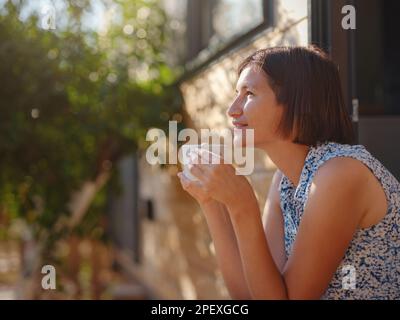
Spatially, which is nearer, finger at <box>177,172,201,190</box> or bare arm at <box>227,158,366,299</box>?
bare arm at <box>227,158,366,299</box>

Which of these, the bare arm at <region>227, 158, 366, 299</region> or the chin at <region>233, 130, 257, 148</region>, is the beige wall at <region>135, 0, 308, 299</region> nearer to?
the chin at <region>233, 130, 257, 148</region>

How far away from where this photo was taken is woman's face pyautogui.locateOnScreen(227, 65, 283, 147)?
173 cm

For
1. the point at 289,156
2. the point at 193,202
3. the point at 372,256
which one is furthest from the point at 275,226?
the point at 193,202

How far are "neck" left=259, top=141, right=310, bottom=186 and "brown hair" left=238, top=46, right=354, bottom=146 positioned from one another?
32 millimetres

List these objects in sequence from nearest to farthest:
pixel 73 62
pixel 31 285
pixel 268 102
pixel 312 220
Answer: pixel 312 220, pixel 268 102, pixel 73 62, pixel 31 285

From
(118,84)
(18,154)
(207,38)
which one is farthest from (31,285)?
(207,38)

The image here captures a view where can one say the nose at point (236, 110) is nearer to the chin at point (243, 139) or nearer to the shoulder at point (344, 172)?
the chin at point (243, 139)

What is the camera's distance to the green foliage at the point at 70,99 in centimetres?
331

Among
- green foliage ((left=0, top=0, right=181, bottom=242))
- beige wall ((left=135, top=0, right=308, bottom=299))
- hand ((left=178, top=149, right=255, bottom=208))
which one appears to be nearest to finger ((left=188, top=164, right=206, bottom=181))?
hand ((left=178, top=149, right=255, bottom=208))

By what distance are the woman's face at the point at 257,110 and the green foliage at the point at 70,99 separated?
1.79 meters

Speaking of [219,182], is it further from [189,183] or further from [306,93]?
[306,93]
